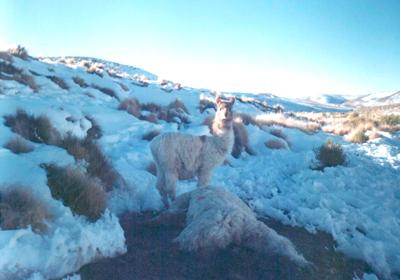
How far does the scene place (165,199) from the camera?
387 inches

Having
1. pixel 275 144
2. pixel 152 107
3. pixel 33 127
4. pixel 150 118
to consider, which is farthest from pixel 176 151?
pixel 152 107

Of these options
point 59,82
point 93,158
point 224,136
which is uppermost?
point 224,136

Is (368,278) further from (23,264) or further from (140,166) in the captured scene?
(140,166)

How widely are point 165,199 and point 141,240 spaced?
92.5 inches

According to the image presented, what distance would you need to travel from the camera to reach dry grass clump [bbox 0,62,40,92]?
640 inches

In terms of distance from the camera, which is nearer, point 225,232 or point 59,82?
point 225,232

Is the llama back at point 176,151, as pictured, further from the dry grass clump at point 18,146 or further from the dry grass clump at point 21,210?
the dry grass clump at point 21,210

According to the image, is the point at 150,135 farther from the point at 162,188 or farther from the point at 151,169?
the point at 162,188

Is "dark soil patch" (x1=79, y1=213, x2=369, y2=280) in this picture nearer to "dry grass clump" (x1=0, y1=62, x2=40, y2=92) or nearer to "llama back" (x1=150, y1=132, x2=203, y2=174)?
"llama back" (x1=150, y1=132, x2=203, y2=174)

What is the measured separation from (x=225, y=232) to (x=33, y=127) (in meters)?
5.58

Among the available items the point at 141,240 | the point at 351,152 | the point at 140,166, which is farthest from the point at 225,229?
the point at 351,152

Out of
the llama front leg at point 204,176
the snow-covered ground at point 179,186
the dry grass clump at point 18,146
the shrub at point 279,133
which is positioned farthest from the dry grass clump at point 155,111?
the dry grass clump at point 18,146

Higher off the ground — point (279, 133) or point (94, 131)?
point (94, 131)

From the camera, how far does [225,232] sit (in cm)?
716
